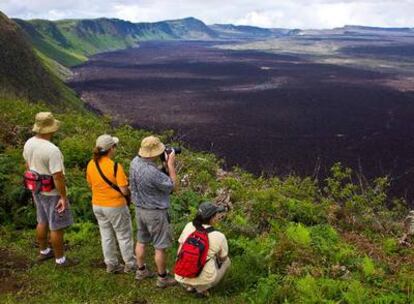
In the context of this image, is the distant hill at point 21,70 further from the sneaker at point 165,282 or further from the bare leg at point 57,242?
the sneaker at point 165,282

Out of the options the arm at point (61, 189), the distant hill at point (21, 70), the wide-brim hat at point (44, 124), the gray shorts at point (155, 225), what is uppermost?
the wide-brim hat at point (44, 124)

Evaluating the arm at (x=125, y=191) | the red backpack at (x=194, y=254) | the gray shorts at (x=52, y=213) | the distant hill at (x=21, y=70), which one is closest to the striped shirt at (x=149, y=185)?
the arm at (x=125, y=191)

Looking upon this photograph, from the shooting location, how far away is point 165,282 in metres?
8.28

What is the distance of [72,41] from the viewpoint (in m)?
190

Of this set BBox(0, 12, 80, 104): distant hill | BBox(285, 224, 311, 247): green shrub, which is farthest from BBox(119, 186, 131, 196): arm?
BBox(0, 12, 80, 104): distant hill

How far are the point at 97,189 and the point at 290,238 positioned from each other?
3.90 meters

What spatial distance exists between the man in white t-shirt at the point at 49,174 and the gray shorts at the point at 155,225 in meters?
1.31

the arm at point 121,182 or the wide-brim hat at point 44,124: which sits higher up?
the wide-brim hat at point 44,124

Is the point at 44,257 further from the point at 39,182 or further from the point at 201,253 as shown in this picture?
the point at 201,253

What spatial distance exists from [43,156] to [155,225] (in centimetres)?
207

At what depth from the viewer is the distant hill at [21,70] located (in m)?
49.7

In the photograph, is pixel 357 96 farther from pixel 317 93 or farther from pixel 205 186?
pixel 205 186

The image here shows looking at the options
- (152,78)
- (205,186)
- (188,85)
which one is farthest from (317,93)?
(205,186)

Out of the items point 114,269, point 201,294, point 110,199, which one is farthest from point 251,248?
point 110,199
